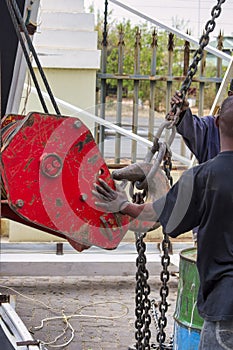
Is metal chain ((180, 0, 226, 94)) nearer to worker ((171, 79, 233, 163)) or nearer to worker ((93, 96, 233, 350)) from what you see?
worker ((93, 96, 233, 350))

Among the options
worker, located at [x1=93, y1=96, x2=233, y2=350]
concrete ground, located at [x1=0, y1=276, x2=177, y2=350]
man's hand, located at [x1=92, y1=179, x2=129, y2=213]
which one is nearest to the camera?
worker, located at [x1=93, y1=96, x2=233, y2=350]

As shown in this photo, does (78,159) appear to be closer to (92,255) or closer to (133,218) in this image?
(133,218)

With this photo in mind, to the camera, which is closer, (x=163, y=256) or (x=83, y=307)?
(x=163, y=256)

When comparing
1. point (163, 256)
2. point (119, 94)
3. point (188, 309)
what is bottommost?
point (188, 309)

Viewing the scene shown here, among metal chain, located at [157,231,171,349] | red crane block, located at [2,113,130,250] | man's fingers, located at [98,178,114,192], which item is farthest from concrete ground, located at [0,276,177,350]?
man's fingers, located at [98,178,114,192]

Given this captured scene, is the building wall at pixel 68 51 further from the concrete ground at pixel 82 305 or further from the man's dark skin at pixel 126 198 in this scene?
the man's dark skin at pixel 126 198

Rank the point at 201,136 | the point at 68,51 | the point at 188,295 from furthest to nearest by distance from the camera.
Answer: the point at 68,51 < the point at 201,136 < the point at 188,295

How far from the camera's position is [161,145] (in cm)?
367

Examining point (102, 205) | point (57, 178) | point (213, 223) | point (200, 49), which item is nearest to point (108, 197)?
point (102, 205)

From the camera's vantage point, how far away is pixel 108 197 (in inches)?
142

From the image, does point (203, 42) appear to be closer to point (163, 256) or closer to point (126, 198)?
point (126, 198)

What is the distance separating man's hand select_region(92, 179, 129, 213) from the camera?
11.5 ft

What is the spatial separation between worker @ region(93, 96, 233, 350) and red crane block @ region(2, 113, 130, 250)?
1.55 feet

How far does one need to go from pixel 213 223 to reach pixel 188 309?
1.39 m
